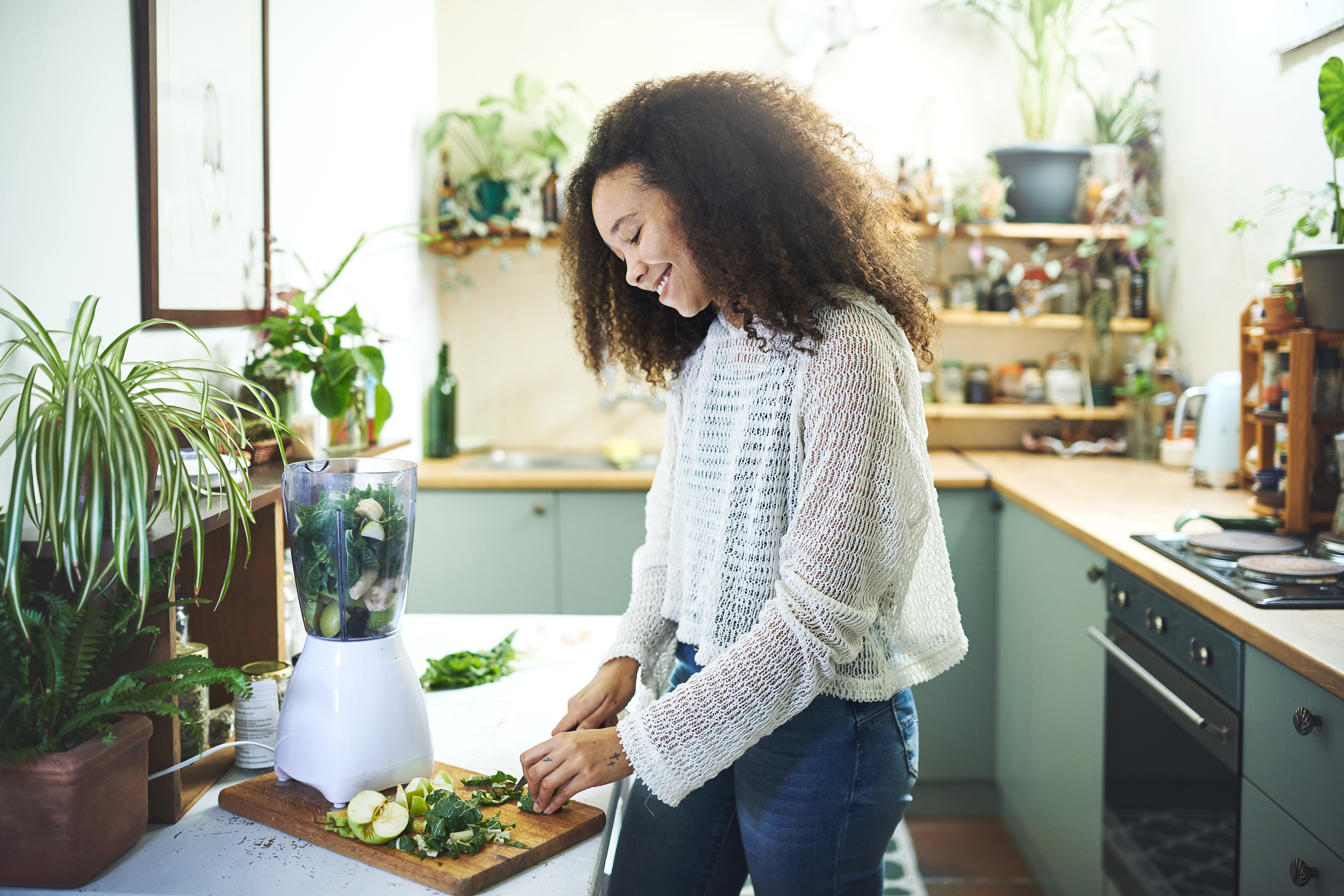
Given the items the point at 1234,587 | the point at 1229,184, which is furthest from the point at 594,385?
the point at 1234,587

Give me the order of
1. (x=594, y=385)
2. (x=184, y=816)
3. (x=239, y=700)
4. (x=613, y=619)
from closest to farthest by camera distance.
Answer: (x=184, y=816), (x=239, y=700), (x=613, y=619), (x=594, y=385)

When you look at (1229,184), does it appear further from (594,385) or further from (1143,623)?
(594,385)

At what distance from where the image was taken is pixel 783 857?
1168 millimetres

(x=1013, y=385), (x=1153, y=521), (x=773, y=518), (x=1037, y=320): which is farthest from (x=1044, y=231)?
(x=773, y=518)

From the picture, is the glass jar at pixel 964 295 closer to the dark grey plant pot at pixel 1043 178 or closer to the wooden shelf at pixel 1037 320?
the wooden shelf at pixel 1037 320

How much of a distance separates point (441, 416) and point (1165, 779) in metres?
2.17

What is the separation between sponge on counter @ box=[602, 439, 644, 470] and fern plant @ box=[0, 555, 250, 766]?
2.03 m

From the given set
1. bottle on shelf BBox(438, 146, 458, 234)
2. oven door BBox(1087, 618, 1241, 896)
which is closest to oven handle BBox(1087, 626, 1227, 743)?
oven door BBox(1087, 618, 1241, 896)

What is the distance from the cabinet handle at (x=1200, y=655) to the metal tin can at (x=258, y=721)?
129 cm

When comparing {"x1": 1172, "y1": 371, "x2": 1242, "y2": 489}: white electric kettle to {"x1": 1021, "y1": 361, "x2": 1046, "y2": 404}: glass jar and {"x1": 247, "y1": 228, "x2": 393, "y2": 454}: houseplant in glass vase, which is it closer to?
{"x1": 1021, "y1": 361, "x2": 1046, "y2": 404}: glass jar

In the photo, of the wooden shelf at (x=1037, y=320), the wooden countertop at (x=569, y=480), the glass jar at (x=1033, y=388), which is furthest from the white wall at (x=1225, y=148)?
the wooden countertop at (x=569, y=480)

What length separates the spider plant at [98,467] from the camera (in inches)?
33.5

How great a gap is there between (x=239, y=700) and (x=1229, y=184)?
2661 mm

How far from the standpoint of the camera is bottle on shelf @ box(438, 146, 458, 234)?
10.0 feet
